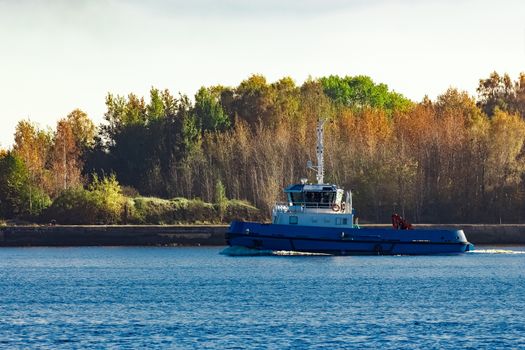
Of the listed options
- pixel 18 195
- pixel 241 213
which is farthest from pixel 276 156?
pixel 18 195

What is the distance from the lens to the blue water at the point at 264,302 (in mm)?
48781

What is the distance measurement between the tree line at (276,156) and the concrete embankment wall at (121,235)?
6.46 metres

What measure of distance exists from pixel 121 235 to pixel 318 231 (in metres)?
27.8

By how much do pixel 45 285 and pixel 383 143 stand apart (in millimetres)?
61996

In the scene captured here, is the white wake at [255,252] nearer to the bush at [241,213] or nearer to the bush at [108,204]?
the bush at [241,213]

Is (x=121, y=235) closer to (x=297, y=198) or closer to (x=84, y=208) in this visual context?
(x=84, y=208)

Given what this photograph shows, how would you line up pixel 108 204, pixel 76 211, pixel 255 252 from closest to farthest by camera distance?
1. pixel 255 252
2. pixel 76 211
3. pixel 108 204

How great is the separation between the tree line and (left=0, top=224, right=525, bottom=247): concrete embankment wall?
646 centimetres

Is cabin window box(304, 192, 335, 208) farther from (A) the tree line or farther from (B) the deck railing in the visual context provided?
(A) the tree line

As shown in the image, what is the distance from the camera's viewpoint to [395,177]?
122375 millimetres

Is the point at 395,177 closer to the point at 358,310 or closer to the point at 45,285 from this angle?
the point at 45,285

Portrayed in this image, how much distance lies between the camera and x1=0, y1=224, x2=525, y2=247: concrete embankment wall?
110 meters

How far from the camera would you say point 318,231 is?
288 ft

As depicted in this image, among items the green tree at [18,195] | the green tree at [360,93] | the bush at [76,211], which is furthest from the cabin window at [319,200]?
the green tree at [360,93]
